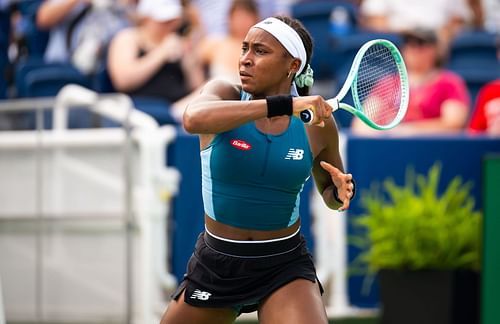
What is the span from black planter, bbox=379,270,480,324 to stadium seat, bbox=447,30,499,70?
303cm

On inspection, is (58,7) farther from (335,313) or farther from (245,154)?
(245,154)

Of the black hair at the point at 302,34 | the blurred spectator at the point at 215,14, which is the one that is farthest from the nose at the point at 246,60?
the blurred spectator at the point at 215,14

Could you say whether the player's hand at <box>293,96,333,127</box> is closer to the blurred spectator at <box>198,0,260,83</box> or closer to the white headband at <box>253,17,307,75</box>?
the white headband at <box>253,17,307,75</box>

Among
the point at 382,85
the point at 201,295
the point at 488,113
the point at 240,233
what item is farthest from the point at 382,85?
the point at 488,113

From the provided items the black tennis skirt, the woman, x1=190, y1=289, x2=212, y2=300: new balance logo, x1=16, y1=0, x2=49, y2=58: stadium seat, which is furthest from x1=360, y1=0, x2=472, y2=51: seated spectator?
x1=190, y1=289, x2=212, y2=300: new balance logo

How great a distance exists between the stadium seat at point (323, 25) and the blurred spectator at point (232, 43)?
100cm

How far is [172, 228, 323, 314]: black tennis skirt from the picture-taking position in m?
4.69

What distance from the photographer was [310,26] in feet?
34.5

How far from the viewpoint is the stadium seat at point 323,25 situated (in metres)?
10.3

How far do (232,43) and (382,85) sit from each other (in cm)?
447

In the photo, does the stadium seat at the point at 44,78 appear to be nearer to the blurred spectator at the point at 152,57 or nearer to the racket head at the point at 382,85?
the blurred spectator at the point at 152,57

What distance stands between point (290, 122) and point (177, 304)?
2.95 ft

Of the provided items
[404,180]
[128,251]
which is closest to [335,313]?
[404,180]

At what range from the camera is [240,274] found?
15.4ft
